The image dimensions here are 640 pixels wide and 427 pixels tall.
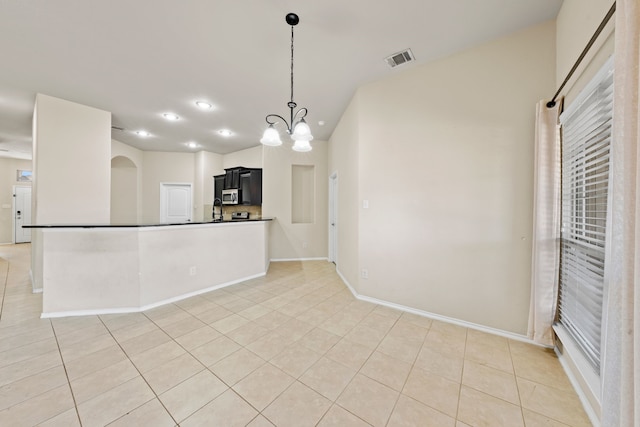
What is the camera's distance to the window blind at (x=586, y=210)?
130 cm

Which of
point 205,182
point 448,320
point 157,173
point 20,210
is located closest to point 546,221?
point 448,320

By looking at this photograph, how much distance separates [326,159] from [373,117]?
250cm

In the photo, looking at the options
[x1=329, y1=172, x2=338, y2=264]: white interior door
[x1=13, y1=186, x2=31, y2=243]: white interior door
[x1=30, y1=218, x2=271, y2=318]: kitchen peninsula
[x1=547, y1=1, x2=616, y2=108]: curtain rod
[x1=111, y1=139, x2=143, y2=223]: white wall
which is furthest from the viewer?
[x1=13, y1=186, x2=31, y2=243]: white interior door

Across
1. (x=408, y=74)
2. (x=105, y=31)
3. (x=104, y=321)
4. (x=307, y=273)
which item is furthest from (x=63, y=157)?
(x=408, y=74)

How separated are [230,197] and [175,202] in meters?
1.94

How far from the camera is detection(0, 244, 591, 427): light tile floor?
134 centimetres

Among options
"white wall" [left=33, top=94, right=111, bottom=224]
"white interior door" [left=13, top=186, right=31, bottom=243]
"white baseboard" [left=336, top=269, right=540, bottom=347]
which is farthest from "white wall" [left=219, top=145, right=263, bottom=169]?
"white interior door" [left=13, top=186, right=31, bottom=243]

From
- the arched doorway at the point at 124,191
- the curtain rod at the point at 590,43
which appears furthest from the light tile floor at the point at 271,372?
the arched doorway at the point at 124,191

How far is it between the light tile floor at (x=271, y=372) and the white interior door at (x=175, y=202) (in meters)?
3.74

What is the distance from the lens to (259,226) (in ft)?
13.7

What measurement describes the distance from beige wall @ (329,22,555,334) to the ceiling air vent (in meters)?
0.19

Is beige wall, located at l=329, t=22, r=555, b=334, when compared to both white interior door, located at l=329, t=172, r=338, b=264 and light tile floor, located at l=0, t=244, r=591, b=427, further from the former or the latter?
white interior door, located at l=329, t=172, r=338, b=264

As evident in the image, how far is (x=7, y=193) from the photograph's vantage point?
688cm

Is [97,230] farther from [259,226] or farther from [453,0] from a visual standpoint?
[453,0]
